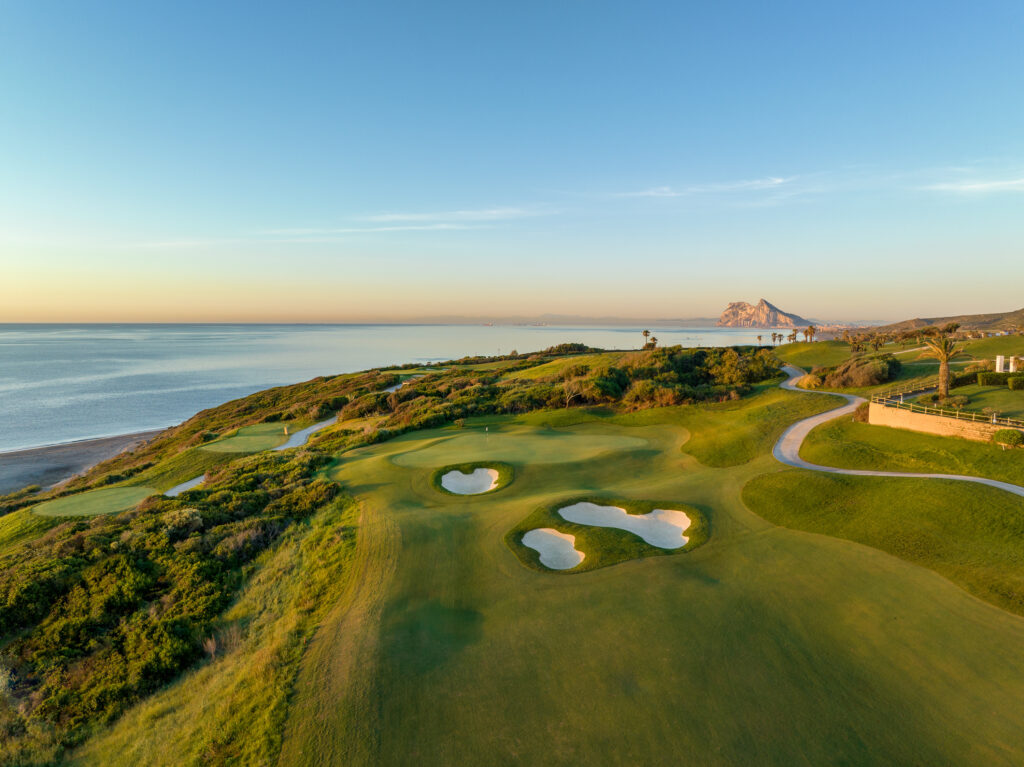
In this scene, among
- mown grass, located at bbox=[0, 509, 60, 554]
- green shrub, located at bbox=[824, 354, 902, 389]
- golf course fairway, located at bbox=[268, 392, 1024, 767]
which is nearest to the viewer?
golf course fairway, located at bbox=[268, 392, 1024, 767]

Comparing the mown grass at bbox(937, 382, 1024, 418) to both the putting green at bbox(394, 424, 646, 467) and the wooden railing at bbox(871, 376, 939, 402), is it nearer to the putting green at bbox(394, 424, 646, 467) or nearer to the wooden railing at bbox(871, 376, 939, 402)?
the wooden railing at bbox(871, 376, 939, 402)

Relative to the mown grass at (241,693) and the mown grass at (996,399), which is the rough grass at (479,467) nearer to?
the mown grass at (241,693)

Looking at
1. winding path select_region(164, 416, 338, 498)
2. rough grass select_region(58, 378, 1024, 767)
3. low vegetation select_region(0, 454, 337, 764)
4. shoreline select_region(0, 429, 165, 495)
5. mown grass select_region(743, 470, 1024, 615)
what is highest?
mown grass select_region(743, 470, 1024, 615)

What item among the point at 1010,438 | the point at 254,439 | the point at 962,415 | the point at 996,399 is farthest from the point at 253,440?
the point at 996,399

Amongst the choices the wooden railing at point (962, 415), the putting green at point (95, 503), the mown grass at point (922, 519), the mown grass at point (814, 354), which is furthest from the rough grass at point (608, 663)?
the mown grass at point (814, 354)

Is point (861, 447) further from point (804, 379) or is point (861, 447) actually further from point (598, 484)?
point (804, 379)

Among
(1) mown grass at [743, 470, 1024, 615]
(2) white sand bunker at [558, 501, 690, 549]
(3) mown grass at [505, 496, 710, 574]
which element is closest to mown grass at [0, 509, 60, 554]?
(3) mown grass at [505, 496, 710, 574]
